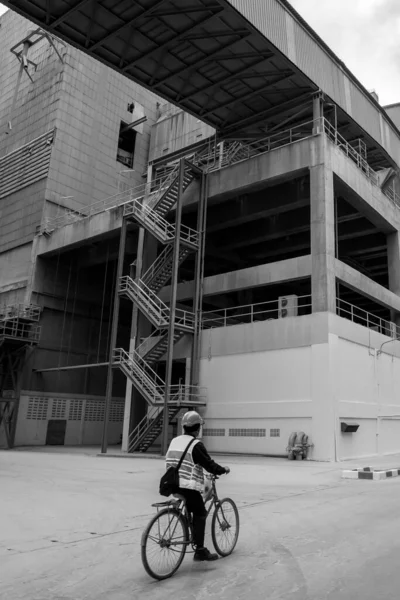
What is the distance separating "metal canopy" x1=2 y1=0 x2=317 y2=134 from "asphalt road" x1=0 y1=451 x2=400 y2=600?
65.8 ft

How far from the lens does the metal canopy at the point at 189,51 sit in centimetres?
2292

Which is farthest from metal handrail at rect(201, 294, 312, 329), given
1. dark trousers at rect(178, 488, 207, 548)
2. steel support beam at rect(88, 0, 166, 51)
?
dark trousers at rect(178, 488, 207, 548)

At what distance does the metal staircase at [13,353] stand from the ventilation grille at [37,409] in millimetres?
1103

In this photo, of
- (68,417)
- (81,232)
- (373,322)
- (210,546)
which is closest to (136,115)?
(81,232)

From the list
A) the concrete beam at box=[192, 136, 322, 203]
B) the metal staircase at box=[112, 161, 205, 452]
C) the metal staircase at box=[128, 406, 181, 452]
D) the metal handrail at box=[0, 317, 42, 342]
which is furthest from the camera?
the metal handrail at box=[0, 317, 42, 342]

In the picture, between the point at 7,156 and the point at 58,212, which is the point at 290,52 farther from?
the point at 7,156

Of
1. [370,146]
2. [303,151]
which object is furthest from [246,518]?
[370,146]

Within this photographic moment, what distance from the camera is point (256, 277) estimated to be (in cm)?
2614

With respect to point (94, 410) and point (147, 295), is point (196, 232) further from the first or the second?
point (94, 410)

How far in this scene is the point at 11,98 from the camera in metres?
43.4

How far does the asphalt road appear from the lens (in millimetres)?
4723

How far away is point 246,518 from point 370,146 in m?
30.2

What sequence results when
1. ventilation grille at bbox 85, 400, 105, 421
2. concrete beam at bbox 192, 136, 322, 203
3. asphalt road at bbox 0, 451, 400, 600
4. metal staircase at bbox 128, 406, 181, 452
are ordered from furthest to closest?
1. ventilation grille at bbox 85, 400, 105, 421
2. concrete beam at bbox 192, 136, 322, 203
3. metal staircase at bbox 128, 406, 181, 452
4. asphalt road at bbox 0, 451, 400, 600

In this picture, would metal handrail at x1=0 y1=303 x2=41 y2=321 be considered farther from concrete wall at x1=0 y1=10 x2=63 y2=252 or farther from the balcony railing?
concrete wall at x1=0 y1=10 x2=63 y2=252
